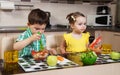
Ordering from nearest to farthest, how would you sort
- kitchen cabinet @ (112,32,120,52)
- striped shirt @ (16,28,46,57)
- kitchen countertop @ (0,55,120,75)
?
kitchen countertop @ (0,55,120,75)
striped shirt @ (16,28,46,57)
kitchen cabinet @ (112,32,120,52)

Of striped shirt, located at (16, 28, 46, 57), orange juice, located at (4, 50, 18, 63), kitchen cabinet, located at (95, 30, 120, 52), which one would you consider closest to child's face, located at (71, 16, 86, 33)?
striped shirt, located at (16, 28, 46, 57)

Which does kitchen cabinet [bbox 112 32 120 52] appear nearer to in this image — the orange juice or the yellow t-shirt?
the yellow t-shirt

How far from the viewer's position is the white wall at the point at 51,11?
3079 mm

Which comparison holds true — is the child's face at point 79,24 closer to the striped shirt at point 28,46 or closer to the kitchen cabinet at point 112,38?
the striped shirt at point 28,46

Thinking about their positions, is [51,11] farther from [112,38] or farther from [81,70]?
[81,70]

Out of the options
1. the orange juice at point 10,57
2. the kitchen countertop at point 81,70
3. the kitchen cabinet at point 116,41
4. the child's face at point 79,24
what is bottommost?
the kitchen cabinet at point 116,41

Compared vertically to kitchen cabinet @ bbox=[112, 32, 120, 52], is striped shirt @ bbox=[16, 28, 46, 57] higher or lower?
higher

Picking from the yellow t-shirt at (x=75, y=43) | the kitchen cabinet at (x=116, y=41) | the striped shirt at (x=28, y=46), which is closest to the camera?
the striped shirt at (x=28, y=46)

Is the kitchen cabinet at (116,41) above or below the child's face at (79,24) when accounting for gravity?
below

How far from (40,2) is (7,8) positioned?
568 millimetres

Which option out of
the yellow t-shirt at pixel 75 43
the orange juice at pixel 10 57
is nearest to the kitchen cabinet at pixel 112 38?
the yellow t-shirt at pixel 75 43

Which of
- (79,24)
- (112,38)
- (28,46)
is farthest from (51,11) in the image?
(28,46)

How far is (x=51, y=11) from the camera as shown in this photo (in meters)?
3.38

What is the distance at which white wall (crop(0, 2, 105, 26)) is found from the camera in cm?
308
